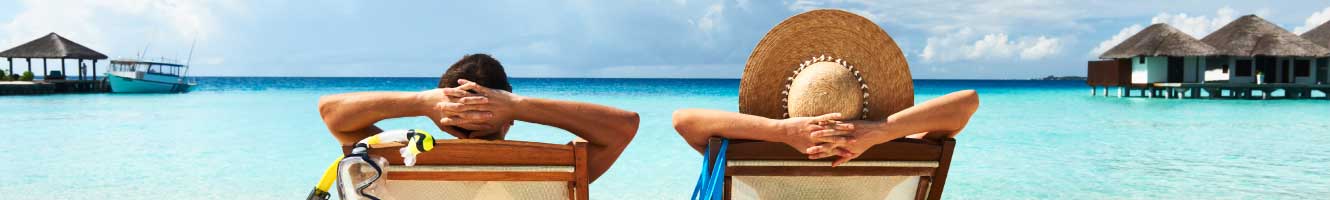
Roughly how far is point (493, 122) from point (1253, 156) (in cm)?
878

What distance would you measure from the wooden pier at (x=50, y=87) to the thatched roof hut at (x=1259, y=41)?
101ft

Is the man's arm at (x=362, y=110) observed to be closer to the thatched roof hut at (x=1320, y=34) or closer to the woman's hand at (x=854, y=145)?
the woman's hand at (x=854, y=145)

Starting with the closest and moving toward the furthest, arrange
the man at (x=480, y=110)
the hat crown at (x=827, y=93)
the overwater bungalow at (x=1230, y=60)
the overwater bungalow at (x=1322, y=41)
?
→ the man at (x=480, y=110) → the hat crown at (x=827, y=93) → the overwater bungalow at (x=1230, y=60) → the overwater bungalow at (x=1322, y=41)

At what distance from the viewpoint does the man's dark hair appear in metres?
1.99

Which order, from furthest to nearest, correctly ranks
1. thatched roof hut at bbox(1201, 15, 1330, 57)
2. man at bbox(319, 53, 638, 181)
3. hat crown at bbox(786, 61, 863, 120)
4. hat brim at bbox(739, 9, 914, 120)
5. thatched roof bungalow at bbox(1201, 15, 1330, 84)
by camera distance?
1. thatched roof bungalow at bbox(1201, 15, 1330, 84)
2. thatched roof hut at bbox(1201, 15, 1330, 57)
3. hat brim at bbox(739, 9, 914, 120)
4. hat crown at bbox(786, 61, 863, 120)
5. man at bbox(319, 53, 638, 181)

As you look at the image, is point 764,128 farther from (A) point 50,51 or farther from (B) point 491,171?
(A) point 50,51

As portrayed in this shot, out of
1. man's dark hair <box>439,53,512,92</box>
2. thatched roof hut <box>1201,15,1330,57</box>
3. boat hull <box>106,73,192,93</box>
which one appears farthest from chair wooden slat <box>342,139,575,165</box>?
boat hull <box>106,73,192,93</box>

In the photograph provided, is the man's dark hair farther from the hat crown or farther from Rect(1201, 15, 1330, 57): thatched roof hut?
Rect(1201, 15, 1330, 57): thatched roof hut

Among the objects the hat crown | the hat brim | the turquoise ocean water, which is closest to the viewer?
the hat crown

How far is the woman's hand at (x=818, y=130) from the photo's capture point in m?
1.98

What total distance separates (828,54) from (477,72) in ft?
2.75

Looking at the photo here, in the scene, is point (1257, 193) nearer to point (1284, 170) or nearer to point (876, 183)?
point (1284, 170)

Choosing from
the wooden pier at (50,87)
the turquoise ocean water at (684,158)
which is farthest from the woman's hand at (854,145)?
the wooden pier at (50,87)

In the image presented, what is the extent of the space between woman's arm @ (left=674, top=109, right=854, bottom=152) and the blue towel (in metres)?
0.04
